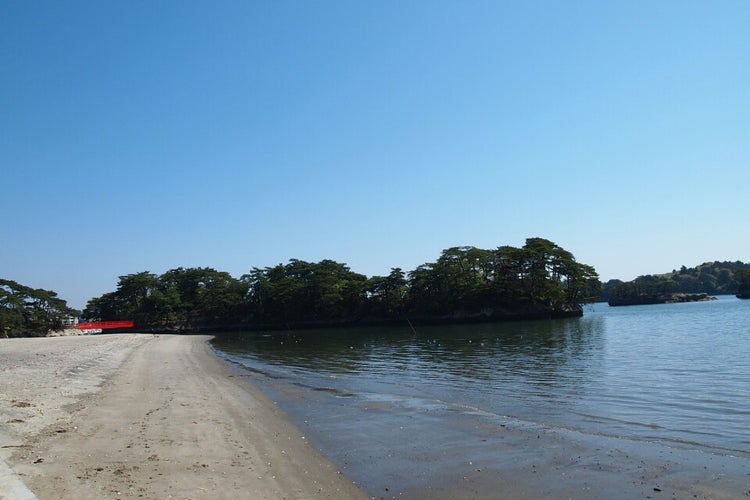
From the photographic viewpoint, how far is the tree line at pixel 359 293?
323 feet

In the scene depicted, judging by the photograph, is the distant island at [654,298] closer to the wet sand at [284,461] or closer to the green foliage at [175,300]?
the green foliage at [175,300]

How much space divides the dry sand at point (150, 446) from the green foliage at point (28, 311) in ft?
271

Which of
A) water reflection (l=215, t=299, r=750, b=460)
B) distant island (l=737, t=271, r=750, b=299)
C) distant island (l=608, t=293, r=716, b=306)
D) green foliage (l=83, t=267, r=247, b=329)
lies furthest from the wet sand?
distant island (l=737, t=271, r=750, b=299)

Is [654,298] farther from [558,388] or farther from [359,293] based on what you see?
[558,388]

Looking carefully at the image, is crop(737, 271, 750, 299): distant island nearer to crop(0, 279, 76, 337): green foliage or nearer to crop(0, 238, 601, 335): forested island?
crop(0, 238, 601, 335): forested island

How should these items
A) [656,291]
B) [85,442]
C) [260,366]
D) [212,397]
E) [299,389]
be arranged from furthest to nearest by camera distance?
[656,291] → [260,366] → [299,389] → [212,397] → [85,442]

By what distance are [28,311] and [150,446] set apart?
99.7 m

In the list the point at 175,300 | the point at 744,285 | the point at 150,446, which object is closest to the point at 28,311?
the point at 175,300

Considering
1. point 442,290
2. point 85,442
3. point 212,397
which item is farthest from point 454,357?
point 442,290

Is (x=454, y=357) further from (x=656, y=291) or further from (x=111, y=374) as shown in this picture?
(x=656, y=291)

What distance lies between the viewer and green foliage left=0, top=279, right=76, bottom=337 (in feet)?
276

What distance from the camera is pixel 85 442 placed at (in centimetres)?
1034

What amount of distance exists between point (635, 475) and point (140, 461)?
32.5 feet

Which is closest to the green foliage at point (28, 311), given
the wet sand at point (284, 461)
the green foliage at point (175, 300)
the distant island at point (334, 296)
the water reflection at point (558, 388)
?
the distant island at point (334, 296)
